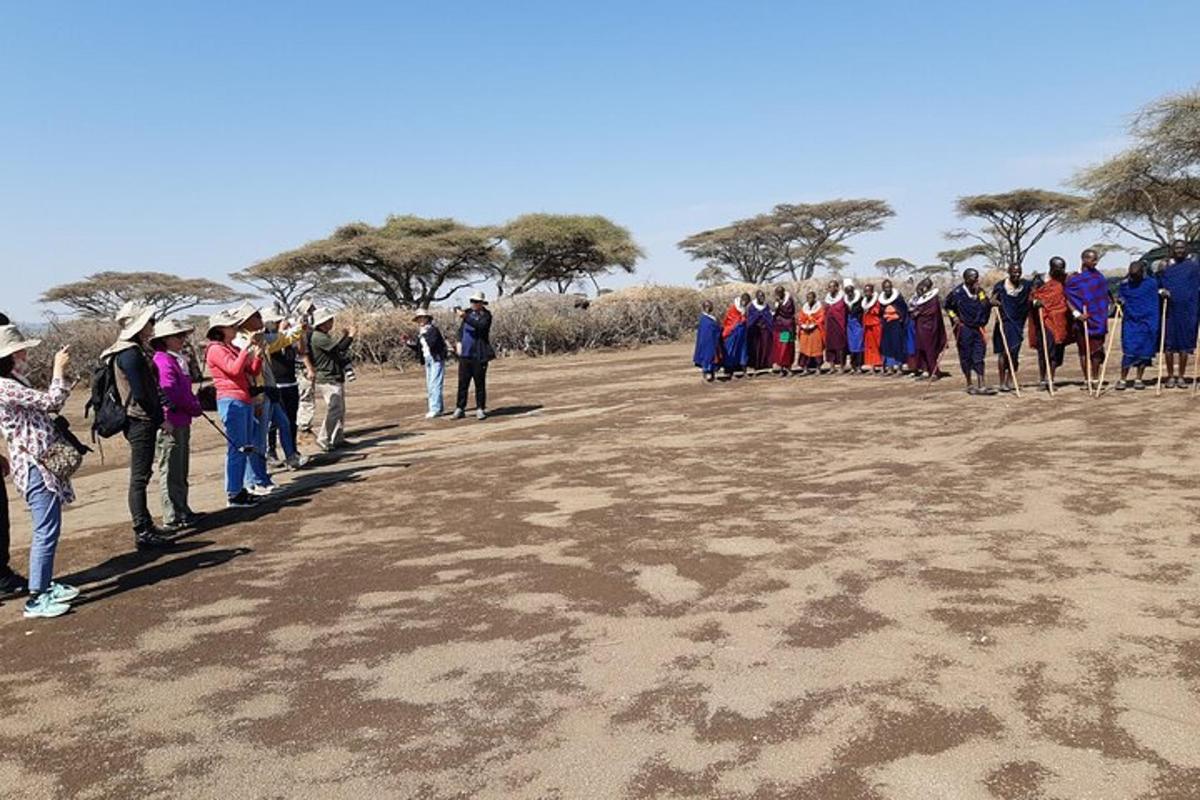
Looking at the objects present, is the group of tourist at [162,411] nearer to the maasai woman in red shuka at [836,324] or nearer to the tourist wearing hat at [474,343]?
the tourist wearing hat at [474,343]

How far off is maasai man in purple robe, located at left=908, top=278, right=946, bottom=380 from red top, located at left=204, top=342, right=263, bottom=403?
9271 millimetres

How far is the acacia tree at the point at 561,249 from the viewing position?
109 ft

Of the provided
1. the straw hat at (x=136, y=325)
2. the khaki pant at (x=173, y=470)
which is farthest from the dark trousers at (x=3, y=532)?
the khaki pant at (x=173, y=470)

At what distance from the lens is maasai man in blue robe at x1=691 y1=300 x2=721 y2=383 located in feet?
47.9

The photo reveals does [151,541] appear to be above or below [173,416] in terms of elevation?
below

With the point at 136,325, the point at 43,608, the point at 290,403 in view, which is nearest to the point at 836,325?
the point at 290,403

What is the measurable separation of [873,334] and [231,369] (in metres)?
10.2

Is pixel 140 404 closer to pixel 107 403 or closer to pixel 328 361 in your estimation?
pixel 107 403

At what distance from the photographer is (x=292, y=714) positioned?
3262mm

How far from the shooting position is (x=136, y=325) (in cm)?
548

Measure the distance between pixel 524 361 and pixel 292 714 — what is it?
20807 millimetres

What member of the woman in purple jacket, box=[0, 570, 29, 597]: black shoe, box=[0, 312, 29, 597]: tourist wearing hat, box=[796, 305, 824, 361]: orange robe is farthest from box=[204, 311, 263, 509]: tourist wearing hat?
box=[796, 305, 824, 361]: orange robe

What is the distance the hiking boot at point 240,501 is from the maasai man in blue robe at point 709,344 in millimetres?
9070

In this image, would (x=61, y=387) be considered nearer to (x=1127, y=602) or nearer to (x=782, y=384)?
(x=1127, y=602)
